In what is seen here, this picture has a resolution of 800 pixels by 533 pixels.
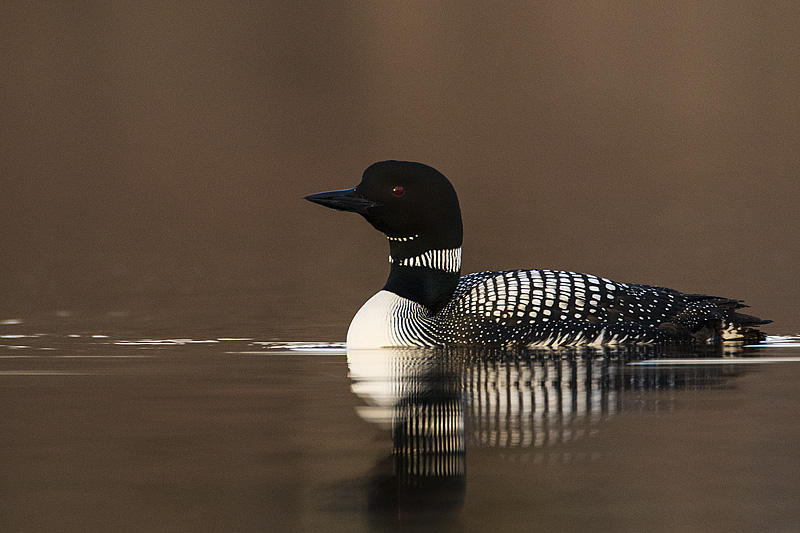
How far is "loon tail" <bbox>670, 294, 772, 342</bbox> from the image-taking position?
7555 millimetres

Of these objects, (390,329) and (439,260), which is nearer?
(390,329)

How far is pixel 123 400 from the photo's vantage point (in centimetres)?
579

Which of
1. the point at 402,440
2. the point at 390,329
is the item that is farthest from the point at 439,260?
the point at 402,440

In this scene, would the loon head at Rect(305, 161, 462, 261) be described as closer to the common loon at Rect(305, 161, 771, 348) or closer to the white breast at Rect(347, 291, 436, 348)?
the common loon at Rect(305, 161, 771, 348)

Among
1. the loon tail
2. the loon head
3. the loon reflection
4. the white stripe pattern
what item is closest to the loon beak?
the loon head

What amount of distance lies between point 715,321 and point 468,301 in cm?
128

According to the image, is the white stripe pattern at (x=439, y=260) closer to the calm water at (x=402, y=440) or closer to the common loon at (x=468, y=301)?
the common loon at (x=468, y=301)

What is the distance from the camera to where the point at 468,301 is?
7.30m

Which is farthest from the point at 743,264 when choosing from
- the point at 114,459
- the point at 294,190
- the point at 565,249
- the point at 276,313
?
the point at 294,190

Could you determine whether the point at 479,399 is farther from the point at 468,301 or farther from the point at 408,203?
the point at 408,203

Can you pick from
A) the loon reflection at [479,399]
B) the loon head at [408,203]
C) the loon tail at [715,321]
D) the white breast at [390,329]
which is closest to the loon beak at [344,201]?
the loon head at [408,203]

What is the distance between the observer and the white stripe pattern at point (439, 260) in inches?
298

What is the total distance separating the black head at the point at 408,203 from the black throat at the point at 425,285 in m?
0.12

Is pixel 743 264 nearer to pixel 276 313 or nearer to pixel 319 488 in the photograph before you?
pixel 276 313
